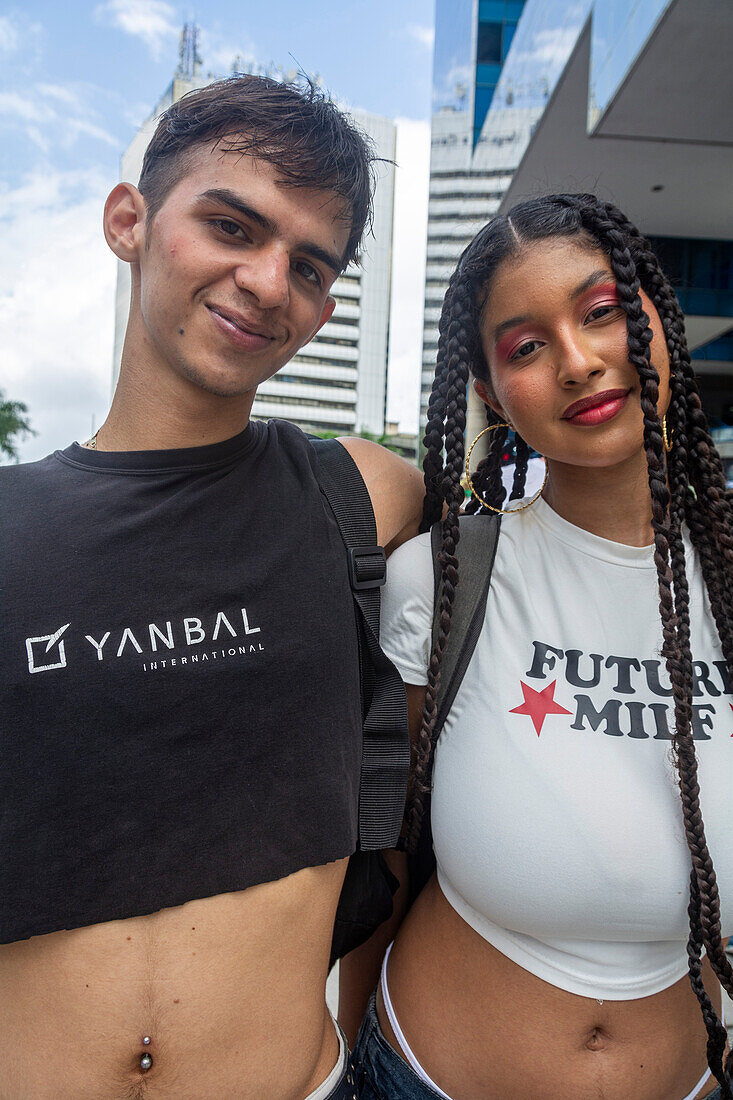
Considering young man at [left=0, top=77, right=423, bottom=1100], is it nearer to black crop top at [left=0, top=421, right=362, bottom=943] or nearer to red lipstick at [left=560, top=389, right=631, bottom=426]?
black crop top at [left=0, top=421, right=362, bottom=943]

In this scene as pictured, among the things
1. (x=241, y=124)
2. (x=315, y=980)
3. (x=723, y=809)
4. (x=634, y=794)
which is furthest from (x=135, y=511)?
(x=723, y=809)

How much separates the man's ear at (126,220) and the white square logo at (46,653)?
2.85 feet

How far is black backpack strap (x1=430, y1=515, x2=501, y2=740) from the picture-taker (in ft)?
5.34

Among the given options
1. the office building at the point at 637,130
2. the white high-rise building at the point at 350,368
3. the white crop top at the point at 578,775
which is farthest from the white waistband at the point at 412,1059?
the white high-rise building at the point at 350,368

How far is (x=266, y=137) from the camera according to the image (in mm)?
Result: 1624

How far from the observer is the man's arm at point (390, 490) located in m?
1.83

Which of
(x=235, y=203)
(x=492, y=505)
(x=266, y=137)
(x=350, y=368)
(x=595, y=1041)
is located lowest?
(x=595, y=1041)

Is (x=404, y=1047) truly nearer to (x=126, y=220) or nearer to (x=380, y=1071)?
(x=380, y=1071)

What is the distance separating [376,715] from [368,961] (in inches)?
28.3

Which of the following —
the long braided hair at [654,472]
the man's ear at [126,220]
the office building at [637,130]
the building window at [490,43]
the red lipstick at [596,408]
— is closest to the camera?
the long braided hair at [654,472]

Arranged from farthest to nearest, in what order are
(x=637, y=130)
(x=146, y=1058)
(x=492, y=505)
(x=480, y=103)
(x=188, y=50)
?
(x=188, y=50) → (x=480, y=103) → (x=637, y=130) → (x=492, y=505) → (x=146, y=1058)

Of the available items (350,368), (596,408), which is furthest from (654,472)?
(350,368)

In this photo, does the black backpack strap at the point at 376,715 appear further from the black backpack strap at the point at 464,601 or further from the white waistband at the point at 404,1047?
the white waistband at the point at 404,1047

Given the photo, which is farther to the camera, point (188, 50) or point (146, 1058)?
point (188, 50)
